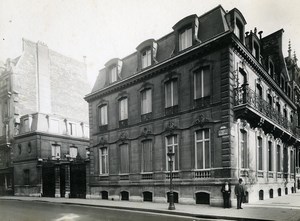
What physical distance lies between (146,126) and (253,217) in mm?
10321

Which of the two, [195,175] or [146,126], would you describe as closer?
[195,175]

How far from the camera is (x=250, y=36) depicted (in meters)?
18.4

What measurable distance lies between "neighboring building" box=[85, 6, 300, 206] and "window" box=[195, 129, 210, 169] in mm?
56

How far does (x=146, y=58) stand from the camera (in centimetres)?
2000

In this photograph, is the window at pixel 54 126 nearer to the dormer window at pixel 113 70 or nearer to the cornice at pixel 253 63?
the dormer window at pixel 113 70

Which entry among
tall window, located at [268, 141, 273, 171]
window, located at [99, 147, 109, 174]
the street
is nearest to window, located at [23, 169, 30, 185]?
window, located at [99, 147, 109, 174]

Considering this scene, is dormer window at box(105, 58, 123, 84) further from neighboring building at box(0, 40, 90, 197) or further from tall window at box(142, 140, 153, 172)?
neighboring building at box(0, 40, 90, 197)

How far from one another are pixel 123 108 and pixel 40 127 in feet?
45.2

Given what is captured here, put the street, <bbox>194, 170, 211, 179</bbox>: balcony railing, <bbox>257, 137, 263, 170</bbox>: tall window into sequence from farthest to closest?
<bbox>257, 137, 263, 170</bbox>: tall window < <bbox>194, 170, 211, 179</bbox>: balcony railing < the street

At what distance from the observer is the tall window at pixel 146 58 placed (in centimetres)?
1975

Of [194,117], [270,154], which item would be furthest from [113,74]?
[270,154]

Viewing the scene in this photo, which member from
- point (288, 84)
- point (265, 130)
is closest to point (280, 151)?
point (265, 130)

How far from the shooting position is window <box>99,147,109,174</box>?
2239 cm

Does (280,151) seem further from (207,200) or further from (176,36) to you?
(176,36)
